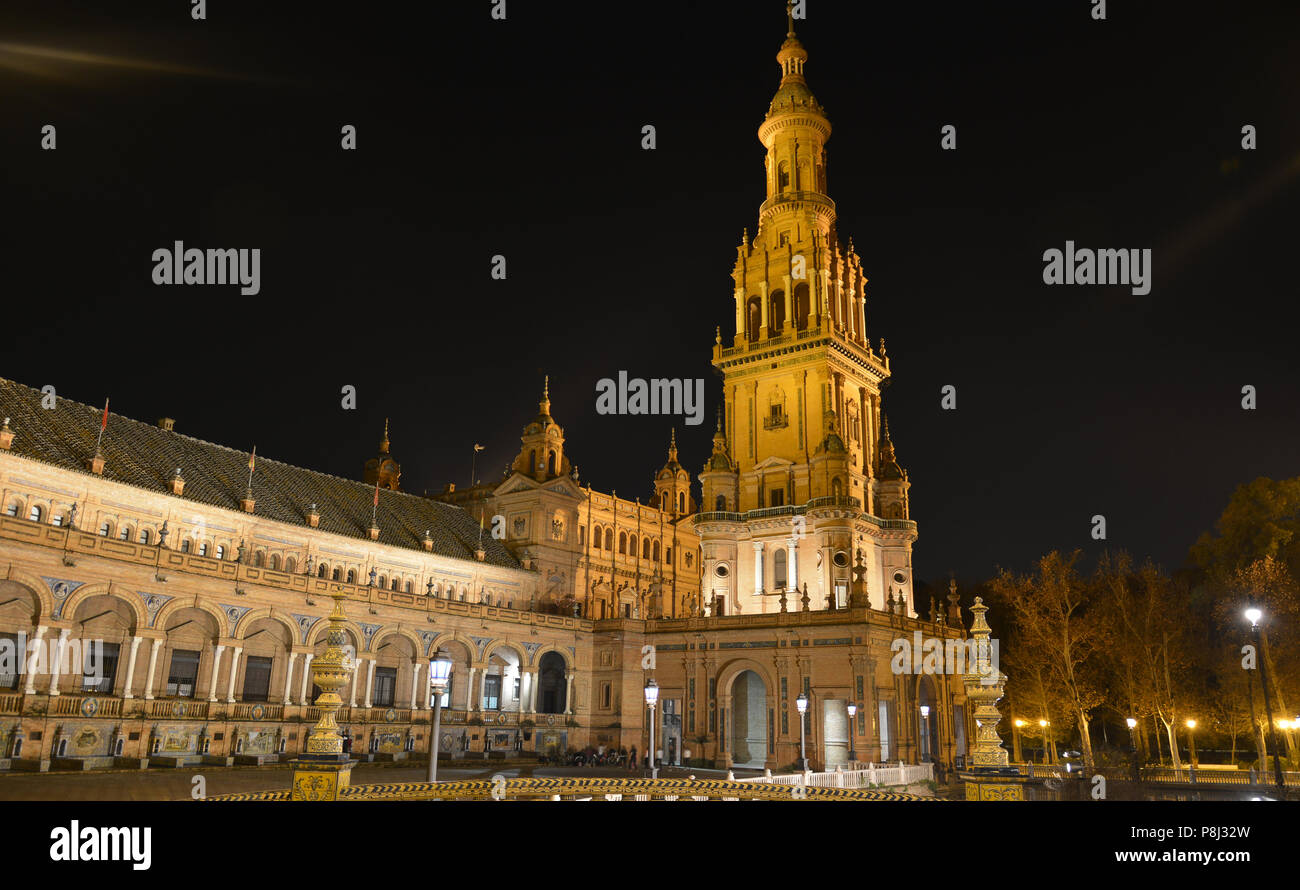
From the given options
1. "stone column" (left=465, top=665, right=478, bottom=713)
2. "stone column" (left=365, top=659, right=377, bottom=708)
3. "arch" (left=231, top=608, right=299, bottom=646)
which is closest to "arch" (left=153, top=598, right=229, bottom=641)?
"arch" (left=231, top=608, right=299, bottom=646)

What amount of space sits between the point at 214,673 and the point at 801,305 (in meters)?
48.0

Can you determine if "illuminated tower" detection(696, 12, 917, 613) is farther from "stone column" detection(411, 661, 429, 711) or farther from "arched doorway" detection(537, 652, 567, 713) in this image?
"stone column" detection(411, 661, 429, 711)

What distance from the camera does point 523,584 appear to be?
67.8 metres

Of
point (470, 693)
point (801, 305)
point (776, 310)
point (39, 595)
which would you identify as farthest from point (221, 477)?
point (801, 305)

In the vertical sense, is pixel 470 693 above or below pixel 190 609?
below

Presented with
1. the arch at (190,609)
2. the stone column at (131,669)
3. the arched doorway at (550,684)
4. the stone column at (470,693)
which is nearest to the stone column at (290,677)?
the arch at (190,609)

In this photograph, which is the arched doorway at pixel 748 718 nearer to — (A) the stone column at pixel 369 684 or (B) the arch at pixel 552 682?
(B) the arch at pixel 552 682

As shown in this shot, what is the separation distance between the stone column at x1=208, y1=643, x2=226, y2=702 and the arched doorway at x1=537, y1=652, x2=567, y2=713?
21304 millimetres

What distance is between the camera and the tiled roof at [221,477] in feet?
144

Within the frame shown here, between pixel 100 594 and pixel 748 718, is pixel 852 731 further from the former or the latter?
pixel 100 594

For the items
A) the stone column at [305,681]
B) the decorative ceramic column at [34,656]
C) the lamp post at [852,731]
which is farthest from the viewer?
the lamp post at [852,731]

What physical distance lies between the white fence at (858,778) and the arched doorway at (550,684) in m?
23.4

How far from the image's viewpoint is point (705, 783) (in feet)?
98.2
